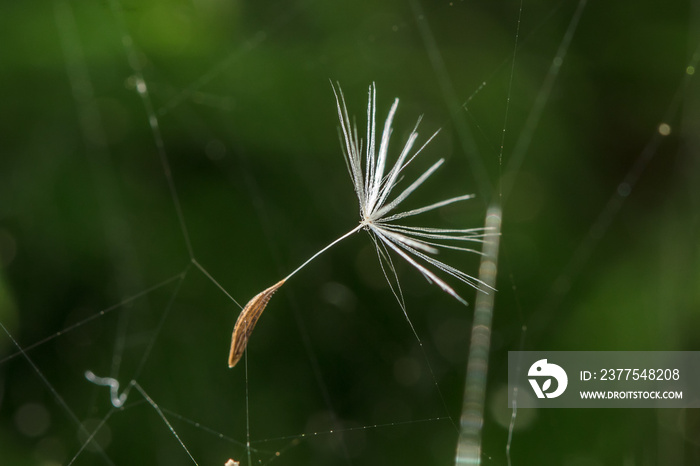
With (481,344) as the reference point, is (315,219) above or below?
above

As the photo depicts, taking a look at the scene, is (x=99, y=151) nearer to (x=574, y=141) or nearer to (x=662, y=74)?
(x=574, y=141)

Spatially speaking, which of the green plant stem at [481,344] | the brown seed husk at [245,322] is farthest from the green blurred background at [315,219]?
the brown seed husk at [245,322]

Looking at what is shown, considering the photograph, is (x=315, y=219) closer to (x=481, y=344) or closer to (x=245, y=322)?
(x=481, y=344)

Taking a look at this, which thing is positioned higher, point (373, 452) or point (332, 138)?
point (332, 138)

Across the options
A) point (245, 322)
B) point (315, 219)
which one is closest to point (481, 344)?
point (315, 219)

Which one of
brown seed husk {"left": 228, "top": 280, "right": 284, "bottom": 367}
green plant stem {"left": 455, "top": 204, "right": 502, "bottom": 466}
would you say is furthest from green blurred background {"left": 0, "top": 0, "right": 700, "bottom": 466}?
brown seed husk {"left": 228, "top": 280, "right": 284, "bottom": 367}

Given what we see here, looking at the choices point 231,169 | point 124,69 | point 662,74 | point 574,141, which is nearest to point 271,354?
point 231,169

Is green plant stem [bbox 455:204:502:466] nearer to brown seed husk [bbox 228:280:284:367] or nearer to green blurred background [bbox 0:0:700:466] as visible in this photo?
green blurred background [bbox 0:0:700:466]

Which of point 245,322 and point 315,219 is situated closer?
point 245,322
